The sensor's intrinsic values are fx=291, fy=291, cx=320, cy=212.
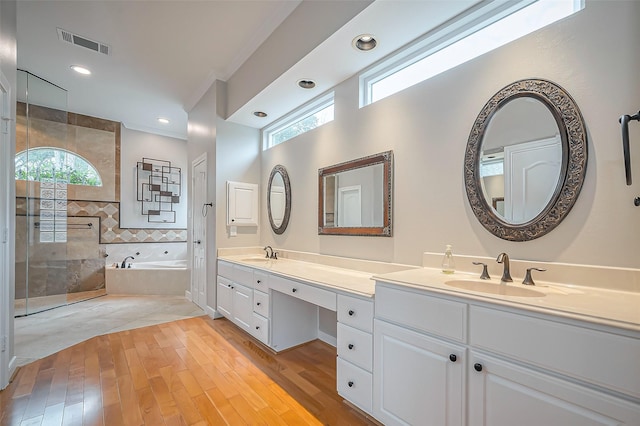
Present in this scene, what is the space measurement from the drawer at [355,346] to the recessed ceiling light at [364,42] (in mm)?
2011

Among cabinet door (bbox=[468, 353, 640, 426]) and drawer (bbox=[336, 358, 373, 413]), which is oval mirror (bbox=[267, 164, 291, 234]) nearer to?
drawer (bbox=[336, 358, 373, 413])

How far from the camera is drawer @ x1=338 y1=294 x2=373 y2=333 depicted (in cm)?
171

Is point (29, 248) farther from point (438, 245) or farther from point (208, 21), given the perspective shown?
point (438, 245)

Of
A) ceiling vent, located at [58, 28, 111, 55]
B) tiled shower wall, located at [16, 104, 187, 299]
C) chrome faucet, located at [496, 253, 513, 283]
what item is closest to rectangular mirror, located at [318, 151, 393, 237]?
chrome faucet, located at [496, 253, 513, 283]

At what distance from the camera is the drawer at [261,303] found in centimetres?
268

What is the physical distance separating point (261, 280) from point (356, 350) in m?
1.26

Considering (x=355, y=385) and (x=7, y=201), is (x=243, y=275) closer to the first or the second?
(x=355, y=385)

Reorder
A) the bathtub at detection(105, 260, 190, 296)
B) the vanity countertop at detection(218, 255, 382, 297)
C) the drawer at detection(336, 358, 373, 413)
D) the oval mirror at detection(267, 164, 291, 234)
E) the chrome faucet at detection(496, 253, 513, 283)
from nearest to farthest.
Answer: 1. the chrome faucet at detection(496, 253, 513, 283)
2. the drawer at detection(336, 358, 373, 413)
3. the vanity countertop at detection(218, 255, 382, 297)
4. the oval mirror at detection(267, 164, 291, 234)
5. the bathtub at detection(105, 260, 190, 296)

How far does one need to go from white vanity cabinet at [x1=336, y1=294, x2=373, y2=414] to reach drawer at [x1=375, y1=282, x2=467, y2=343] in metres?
0.13

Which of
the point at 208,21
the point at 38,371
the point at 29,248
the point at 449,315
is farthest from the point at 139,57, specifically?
the point at 449,315

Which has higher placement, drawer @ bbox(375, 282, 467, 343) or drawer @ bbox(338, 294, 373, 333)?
drawer @ bbox(375, 282, 467, 343)

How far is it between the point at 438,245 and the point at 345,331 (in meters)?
0.85

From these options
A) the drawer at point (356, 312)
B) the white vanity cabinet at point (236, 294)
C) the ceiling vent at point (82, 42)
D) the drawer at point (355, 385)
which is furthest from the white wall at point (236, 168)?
the drawer at point (355, 385)

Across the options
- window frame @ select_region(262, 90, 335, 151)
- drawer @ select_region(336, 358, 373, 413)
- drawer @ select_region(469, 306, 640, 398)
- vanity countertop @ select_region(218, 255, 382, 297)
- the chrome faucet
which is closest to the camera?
drawer @ select_region(469, 306, 640, 398)
